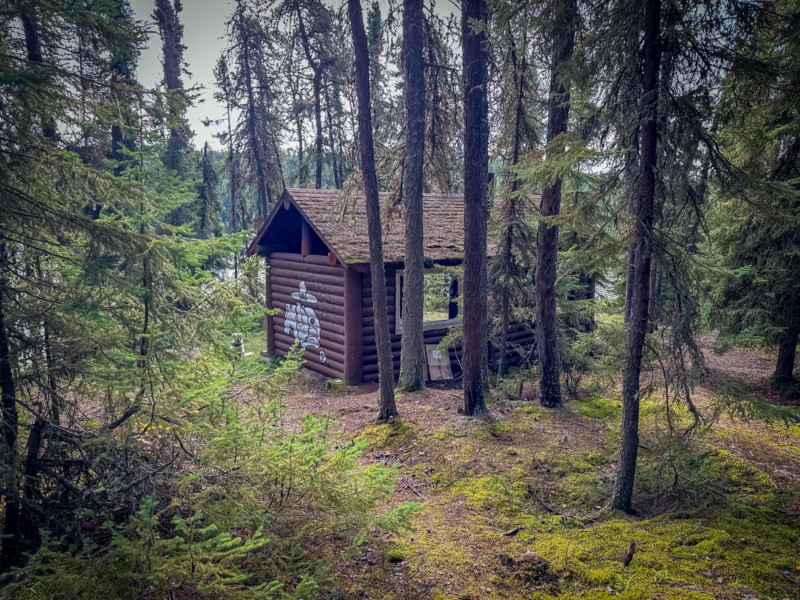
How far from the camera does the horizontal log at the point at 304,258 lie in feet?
46.6

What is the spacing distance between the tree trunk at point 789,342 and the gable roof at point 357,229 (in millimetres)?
7689

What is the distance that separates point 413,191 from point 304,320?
642 centimetres

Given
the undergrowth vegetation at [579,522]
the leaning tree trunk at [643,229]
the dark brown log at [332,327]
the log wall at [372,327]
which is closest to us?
the undergrowth vegetation at [579,522]

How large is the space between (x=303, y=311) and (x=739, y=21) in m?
12.6

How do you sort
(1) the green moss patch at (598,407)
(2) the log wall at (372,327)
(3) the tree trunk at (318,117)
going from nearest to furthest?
(1) the green moss patch at (598,407)
(2) the log wall at (372,327)
(3) the tree trunk at (318,117)

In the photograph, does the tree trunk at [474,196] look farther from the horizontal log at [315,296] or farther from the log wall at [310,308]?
the horizontal log at [315,296]

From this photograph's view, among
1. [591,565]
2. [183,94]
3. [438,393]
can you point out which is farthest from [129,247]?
[438,393]

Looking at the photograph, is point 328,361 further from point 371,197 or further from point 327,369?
point 371,197

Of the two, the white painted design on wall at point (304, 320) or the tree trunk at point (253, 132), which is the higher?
the tree trunk at point (253, 132)

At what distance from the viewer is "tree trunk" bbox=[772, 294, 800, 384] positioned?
11.0 metres

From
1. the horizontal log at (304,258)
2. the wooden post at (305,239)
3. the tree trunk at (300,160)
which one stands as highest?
the tree trunk at (300,160)

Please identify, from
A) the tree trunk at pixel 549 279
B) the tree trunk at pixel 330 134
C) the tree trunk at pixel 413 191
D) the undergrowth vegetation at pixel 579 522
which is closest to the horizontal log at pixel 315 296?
the tree trunk at pixel 413 191

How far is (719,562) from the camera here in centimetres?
504

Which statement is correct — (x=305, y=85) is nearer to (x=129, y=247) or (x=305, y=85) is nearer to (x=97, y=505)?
(x=129, y=247)
